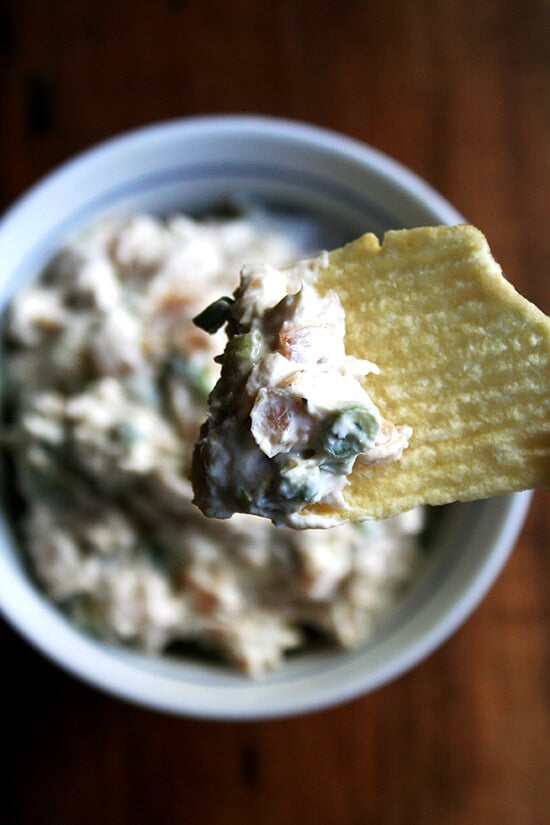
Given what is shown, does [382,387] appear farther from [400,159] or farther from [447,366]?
[400,159]

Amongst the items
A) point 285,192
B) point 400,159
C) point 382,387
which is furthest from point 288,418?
point 400,159

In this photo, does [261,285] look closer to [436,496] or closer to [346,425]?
[346,425]

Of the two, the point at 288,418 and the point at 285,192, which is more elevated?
the point at 285,192

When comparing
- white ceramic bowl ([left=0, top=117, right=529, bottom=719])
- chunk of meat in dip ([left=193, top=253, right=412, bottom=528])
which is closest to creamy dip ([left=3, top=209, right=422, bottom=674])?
white ceramic bowl ([left=0, top=117, right=529, bottom=719])

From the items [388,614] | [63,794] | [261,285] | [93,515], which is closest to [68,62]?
[93,515]

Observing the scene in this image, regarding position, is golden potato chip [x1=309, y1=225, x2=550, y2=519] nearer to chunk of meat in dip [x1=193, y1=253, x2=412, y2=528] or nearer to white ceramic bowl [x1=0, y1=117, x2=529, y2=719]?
chunk of meat in dip [x1=193, y1=253, x2=412, y2=528]

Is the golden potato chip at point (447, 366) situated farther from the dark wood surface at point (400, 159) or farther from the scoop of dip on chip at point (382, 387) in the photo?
the dark wood surface at point (400, 159)
